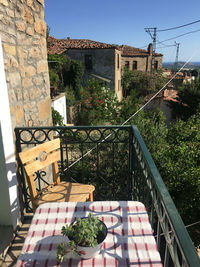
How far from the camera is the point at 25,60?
2820 mm

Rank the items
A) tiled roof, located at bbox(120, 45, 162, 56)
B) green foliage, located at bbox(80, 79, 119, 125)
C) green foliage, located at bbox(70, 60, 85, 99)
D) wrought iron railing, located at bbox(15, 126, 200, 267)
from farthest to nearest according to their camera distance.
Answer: tiled roof, located at bbox(120, 45, 162, 56) → green foliage, located at bbox(70, 60, 85, 99) → green foliage, located at bbox(80, 79, 119, 125) → wrought iron railing, located at bbox(15, 126, 200, 267)

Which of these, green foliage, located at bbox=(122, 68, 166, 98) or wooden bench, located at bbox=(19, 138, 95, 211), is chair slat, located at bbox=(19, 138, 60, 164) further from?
green foliage, located at bbox=(122, 68, 166, 98)

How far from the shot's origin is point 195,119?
797 centimetres

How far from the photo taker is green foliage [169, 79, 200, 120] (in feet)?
50.9

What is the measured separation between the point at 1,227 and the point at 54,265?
4.86ft

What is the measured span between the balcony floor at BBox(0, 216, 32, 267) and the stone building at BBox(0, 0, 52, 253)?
96 mm

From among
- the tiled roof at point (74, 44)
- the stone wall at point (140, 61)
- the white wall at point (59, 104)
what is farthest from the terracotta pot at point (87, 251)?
the stone wall at point (140, 61)

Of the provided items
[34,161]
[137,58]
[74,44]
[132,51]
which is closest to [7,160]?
[34,161]

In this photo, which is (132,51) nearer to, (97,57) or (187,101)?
(97,57)

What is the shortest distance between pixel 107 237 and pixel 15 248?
1422mm

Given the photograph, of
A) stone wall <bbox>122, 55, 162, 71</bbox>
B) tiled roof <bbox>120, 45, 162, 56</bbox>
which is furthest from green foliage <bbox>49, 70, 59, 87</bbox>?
tiled roof <bbox>120, 45, 162, 56</bbox>

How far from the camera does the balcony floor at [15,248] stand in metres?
2.20

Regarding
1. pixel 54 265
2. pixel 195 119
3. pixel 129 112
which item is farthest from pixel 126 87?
pixel 54 265

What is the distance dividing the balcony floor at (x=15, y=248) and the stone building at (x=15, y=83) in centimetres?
10
